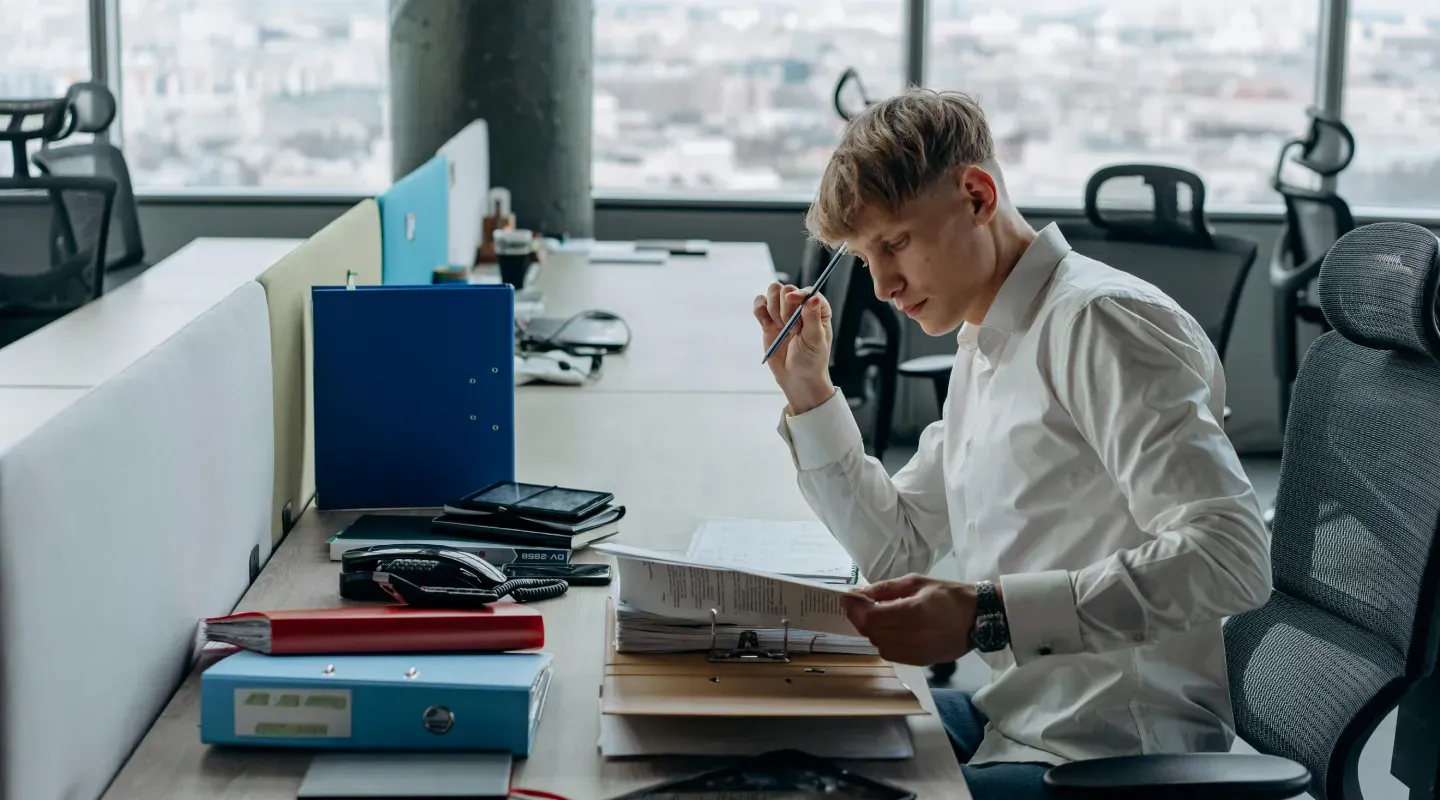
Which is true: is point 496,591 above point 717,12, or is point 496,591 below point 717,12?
below

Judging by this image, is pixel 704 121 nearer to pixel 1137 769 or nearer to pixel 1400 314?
pixel 1400 314

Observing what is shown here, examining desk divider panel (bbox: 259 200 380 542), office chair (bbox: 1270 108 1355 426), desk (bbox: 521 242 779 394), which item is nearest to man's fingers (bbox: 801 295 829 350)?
desk divider panel (bbox: 259 200 380 542)

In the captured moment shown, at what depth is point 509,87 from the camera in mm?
4617

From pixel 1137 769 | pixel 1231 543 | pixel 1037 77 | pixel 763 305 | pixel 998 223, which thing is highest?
pixel 1037 77

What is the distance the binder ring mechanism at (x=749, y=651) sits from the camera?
4.50 feet

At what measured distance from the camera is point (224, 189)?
5.44 meters

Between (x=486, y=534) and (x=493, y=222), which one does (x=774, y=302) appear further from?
(x=493, y=222)

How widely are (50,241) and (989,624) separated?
374cm

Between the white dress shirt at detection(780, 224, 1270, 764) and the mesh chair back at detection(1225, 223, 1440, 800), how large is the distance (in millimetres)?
191

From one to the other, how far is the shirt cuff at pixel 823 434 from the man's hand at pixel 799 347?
0.08 ft

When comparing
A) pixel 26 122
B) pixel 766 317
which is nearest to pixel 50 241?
pixel 26 122

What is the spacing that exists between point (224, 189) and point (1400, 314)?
4784mm

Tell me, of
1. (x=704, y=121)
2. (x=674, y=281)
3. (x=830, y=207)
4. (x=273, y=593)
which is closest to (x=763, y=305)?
(x=830, y=207)

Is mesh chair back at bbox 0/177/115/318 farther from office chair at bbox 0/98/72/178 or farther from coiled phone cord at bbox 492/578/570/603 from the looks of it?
coiled phone cord at bbox 492/578/570/603
